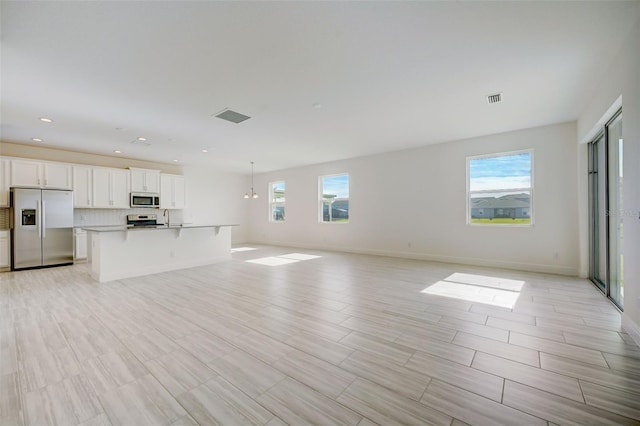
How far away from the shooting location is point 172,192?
8.06 m

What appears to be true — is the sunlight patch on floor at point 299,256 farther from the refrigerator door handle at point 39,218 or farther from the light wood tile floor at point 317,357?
the refrigerator door handle at point 39,218

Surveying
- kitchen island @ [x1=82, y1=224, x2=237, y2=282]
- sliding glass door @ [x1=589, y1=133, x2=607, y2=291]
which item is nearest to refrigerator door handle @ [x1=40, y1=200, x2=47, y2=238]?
kitchen island @ [x1=82, y1=224, x2=237, y2=282]

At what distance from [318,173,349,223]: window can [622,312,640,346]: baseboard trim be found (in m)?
5.82

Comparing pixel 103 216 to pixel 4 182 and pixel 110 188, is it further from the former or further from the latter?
pixel 4 182

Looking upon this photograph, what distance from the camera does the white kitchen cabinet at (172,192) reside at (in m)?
7.83

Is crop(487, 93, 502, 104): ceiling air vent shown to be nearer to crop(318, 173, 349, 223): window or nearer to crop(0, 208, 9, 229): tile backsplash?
crop(318, 173, 349, 223): window

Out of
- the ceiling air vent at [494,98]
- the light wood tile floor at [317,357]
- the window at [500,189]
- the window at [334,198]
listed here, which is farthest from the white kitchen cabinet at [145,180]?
the window at [500,189]

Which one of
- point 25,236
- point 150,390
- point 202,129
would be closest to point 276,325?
point 150,390

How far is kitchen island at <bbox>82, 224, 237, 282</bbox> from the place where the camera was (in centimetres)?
463

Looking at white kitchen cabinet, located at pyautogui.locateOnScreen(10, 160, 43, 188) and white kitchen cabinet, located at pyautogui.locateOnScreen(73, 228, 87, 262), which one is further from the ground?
white kitchen cabinet, located at pyautogui.locateOnScreen(10, 160, 43, 188)

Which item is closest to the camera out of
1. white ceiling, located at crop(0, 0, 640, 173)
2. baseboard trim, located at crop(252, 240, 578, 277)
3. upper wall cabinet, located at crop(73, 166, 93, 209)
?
white ceiling, located at crop(0, 0, 640, 173)

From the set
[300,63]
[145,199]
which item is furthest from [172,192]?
[300,63]

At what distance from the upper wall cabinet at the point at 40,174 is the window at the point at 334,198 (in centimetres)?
639

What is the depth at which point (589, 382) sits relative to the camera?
5.80 feet
